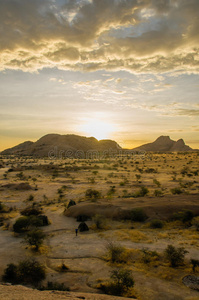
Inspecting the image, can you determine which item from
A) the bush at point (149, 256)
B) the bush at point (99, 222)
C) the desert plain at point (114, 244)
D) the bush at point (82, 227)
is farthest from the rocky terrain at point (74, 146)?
the bush at point (149, 256)

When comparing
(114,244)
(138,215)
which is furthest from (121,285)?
(138,215)

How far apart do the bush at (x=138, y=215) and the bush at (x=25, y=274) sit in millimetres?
8049

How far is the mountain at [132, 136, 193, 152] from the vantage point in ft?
545

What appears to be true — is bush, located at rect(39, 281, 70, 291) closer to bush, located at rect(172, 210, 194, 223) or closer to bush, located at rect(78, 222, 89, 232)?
bush, located at rect(78, 222, 89, 232)

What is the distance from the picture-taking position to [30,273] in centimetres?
898

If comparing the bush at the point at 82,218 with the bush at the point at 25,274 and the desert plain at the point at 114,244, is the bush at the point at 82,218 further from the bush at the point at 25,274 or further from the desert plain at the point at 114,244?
the bush at the point at 25,274

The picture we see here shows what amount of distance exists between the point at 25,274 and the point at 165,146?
177 m

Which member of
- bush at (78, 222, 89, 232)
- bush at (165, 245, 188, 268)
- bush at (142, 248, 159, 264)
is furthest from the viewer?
bush at (78, 222, 89, 232)

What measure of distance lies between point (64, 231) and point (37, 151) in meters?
107

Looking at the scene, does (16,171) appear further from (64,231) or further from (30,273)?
(30,273)

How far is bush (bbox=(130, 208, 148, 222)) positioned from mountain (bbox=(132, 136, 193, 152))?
158m

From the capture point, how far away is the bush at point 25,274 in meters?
8.75

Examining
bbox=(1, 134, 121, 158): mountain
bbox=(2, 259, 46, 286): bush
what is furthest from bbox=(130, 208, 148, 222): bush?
bbox=(1, 134, 121, 158): mountain

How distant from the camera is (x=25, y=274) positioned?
898 cm
